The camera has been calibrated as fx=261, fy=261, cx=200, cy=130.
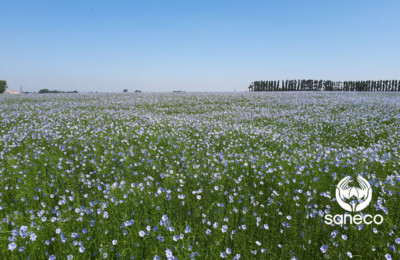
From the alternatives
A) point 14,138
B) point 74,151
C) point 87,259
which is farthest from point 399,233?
point 14,138

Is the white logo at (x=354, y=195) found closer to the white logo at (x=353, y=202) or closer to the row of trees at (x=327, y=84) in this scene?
the white logo at (x=353, y=202)

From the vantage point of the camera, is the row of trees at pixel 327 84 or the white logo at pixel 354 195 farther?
the row of trees at pixel 327 84

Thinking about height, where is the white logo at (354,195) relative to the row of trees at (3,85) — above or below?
below

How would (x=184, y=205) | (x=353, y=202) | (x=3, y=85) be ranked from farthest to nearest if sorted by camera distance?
(x=3, y=85) < (x=184, y=205) < (x=353, y=202)

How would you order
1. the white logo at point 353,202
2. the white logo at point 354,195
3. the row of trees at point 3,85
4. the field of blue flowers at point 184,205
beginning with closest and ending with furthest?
1. the field of blue flowers at point 184,205
2. the white logo at point 353,202
3. the white logo at point 354,195
4. the row of trees at point 3,85

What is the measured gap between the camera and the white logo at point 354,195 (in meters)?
3.90

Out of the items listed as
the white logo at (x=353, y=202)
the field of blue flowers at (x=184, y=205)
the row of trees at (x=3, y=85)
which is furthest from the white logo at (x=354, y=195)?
Result: the row of trees at (x=3, y=85)

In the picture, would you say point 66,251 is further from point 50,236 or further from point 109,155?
point 109,155

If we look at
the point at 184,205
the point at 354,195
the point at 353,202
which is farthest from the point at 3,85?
the point at 353,202

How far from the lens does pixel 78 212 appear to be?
3.61m

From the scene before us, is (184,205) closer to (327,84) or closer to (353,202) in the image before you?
(353,202)

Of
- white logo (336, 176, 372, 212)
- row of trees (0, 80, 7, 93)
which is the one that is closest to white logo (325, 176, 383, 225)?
white logo (336, 176, 372, 212)

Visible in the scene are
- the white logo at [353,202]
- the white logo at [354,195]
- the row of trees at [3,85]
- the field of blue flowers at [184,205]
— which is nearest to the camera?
the field of blue flowers at [184,205]

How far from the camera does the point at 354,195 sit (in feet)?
13.8
